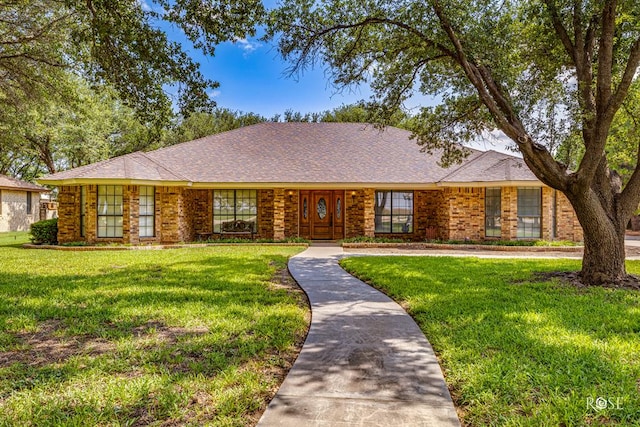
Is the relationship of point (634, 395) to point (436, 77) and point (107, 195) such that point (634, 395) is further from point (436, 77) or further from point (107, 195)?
point (107, 195)

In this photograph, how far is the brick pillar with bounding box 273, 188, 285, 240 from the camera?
15.8m

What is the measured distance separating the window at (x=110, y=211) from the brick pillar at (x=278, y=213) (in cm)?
595

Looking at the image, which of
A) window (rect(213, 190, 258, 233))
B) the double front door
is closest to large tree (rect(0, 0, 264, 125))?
window (rect(213, 190, 258, 233))

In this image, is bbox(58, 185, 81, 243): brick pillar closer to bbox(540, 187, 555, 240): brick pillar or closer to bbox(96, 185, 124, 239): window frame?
bbox(96, 185, 124, 239): window frame

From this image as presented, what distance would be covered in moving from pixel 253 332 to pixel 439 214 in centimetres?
1316

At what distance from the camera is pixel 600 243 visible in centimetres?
730

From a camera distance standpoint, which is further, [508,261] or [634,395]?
[508,261]

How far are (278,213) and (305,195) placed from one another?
5.57 ft

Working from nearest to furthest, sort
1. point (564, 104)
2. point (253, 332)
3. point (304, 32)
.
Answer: point (253, 332)
point (304, 32)
point (564, 104)

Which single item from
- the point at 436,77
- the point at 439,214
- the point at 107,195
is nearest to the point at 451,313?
the point at 436,77

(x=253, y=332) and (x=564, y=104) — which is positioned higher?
(x=564, y=104)

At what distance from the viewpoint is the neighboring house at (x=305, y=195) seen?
14.5m

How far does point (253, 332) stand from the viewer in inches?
181

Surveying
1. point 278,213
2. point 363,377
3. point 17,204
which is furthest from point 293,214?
point 17,204
